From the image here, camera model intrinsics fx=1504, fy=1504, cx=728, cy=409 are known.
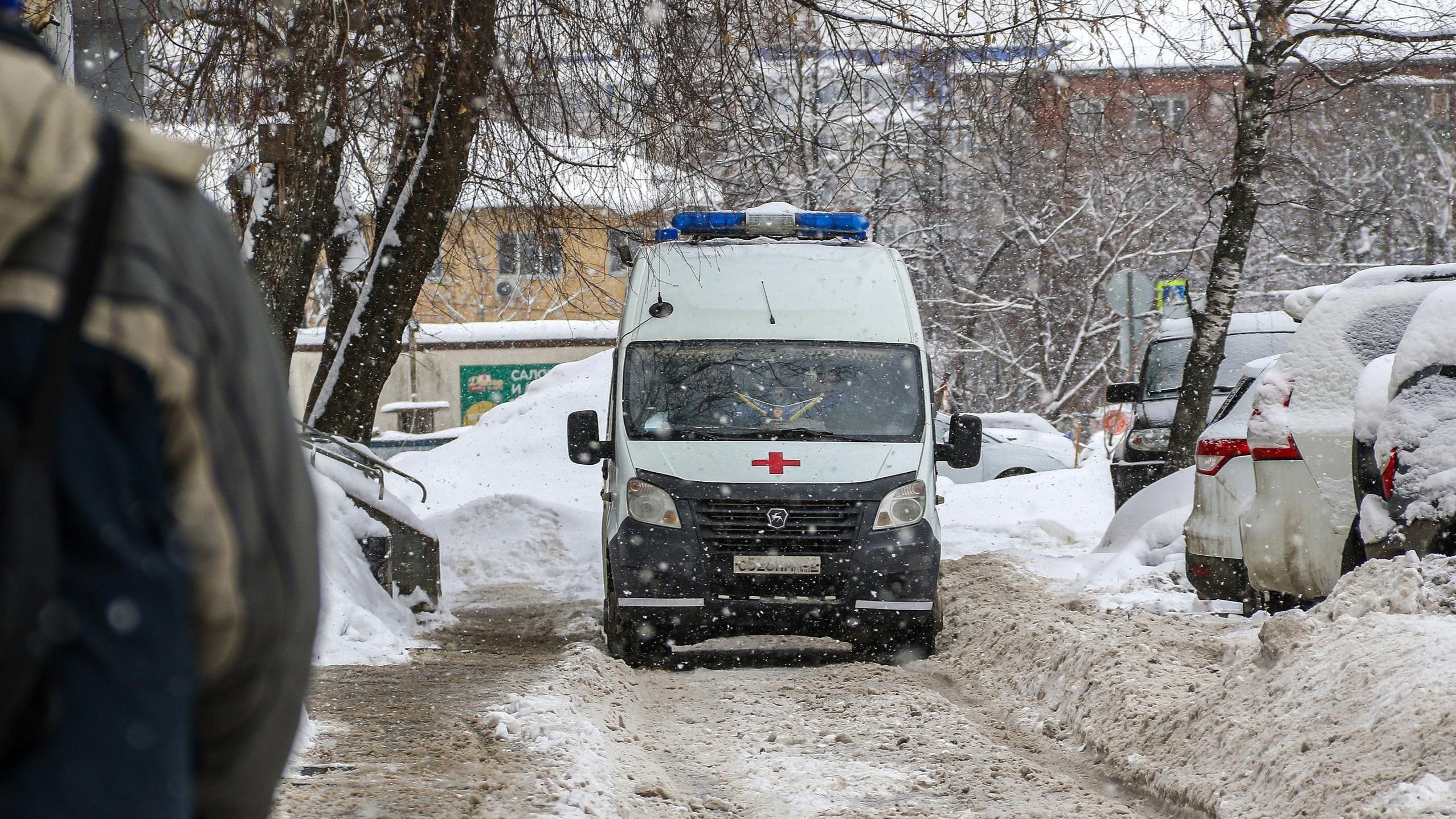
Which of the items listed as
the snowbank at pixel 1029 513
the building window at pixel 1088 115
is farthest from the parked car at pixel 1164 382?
the building window at pixel 1088 115

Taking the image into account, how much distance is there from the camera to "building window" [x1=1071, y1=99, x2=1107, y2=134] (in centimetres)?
1170

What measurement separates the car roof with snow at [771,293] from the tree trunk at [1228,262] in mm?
5502

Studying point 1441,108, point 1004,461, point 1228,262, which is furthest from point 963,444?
point 1441,108

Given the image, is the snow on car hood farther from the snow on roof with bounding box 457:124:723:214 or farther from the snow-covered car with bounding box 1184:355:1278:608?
the snow on roof with bounding box 457:124:723:214

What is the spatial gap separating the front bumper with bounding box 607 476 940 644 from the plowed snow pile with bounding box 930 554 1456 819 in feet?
2.71

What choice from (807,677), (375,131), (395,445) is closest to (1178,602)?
(807,677)

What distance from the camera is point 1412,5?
13.5m

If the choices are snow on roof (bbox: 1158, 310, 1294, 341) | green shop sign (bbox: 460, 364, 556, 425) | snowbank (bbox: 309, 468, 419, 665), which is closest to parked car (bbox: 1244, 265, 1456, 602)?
snowbank (bbox: 309, 468, 419, 665)

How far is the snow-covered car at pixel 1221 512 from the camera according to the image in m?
8.58

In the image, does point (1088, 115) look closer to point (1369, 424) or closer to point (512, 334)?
point (1369, 424)

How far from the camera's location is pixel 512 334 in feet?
112

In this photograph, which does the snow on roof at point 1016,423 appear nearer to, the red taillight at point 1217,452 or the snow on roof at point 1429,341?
the red taillight at point 1217,452

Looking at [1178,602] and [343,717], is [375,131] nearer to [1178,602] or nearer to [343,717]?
[343,717]

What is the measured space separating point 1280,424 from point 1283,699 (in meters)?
2.35
